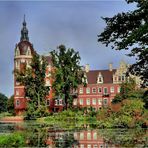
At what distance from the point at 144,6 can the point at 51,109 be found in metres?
80.9

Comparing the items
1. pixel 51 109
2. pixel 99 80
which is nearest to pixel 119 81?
pixel 99 80

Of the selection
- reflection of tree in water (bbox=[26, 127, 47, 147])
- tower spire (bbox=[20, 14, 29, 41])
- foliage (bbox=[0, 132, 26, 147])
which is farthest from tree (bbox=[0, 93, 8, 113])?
foliage (bbox=[0, 132, 26, 147])

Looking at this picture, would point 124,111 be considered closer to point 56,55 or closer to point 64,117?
point 64,117

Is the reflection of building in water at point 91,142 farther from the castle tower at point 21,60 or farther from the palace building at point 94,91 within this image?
A: the castle tower at point 21,60

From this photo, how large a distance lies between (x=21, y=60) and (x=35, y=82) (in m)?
26.2

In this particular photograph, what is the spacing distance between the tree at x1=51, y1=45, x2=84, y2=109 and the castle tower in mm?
19203

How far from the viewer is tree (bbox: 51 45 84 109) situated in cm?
8138

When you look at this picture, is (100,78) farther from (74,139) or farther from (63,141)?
(63,141)

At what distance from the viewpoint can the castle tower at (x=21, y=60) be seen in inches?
4045

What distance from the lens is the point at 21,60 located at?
359 ft

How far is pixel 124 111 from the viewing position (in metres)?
50.0

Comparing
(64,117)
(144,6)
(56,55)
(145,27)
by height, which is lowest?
(64,117)

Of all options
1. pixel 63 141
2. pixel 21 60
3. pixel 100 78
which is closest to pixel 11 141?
pixel 63 141

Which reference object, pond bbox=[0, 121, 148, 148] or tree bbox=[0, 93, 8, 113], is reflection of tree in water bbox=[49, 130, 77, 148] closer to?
pond bbox=[0, 121, 148, 148]
